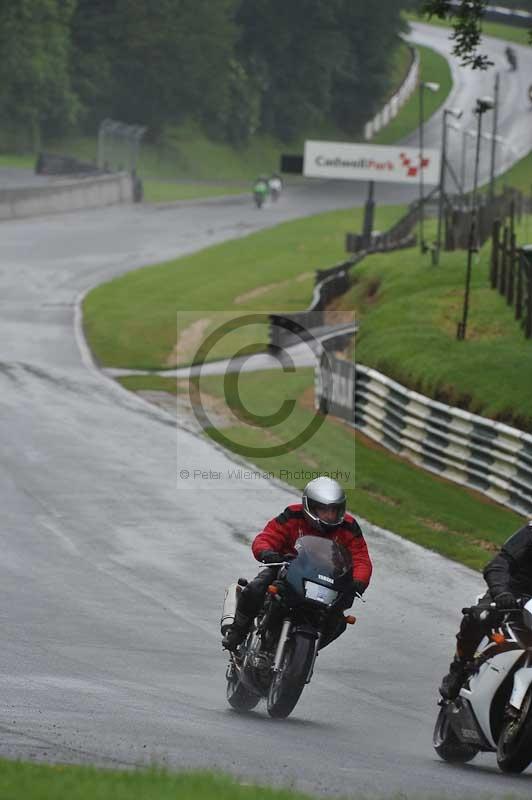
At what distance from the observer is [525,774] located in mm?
9586

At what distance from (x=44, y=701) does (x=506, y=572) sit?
126 inches

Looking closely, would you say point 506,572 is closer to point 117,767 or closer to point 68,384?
point 117,767

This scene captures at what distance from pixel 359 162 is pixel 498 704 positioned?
61.5 metres

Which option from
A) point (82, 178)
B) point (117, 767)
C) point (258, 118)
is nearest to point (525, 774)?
point (117, 767)

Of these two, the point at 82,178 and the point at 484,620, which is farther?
the point at 82,178

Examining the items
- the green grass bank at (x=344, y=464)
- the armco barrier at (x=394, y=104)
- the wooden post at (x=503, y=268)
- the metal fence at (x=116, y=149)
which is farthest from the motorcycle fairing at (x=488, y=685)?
the armco barrier at (x=394, y=104)

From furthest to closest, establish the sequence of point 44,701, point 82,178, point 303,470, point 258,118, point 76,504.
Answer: point 258,118 → point 82,178 → point 303,470 → point 76,504 → point 44,701

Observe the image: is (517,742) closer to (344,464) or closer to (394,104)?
(344,464)

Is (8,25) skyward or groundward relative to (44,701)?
groundward

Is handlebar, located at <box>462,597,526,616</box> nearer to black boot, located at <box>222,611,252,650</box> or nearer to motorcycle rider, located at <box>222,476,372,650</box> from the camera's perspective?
motorcycle rider, located at <box>222,476,372,650</box>

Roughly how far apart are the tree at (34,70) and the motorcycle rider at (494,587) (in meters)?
91.9

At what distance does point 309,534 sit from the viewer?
11.5m

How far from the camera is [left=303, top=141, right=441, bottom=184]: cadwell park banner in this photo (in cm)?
6912

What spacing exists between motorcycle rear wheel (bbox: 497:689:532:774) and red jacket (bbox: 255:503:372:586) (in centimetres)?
217
